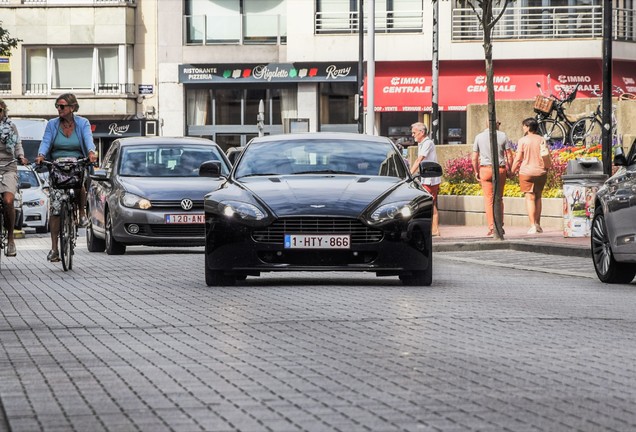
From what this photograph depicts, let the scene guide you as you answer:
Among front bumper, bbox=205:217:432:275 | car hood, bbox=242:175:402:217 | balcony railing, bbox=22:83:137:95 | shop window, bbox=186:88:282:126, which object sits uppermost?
balcony railing, bbox=22:83:137:95

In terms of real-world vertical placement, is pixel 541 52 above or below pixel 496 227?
above

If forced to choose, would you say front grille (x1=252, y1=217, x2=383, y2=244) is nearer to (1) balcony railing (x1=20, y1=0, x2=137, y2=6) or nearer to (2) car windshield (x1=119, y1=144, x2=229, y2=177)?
(2) car windshield (x1=119, y1=144, x2=229, y2=177)

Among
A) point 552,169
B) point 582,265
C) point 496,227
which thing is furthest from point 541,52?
point 582,265

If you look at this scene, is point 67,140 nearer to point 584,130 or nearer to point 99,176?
point 99,176

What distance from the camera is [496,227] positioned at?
985 inches

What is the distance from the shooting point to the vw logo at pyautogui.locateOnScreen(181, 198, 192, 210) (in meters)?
22.5

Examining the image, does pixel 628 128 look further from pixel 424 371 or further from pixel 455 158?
pixel 424 371

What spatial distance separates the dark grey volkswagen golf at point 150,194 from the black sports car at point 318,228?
264 inches

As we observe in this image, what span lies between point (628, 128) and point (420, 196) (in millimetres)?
21181

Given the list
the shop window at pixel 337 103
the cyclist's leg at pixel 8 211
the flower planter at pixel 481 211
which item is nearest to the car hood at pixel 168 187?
the cyclist's leg at pixel 8 211

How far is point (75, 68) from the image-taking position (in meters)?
65.7

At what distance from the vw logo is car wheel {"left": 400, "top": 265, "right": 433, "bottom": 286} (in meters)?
7.46

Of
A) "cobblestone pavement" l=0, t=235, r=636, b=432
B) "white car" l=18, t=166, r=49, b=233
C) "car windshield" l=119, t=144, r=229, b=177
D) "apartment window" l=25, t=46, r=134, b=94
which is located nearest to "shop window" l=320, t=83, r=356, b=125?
"apartment window" l=25, t=46, r=134, b=94

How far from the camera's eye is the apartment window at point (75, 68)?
65.5 metres
